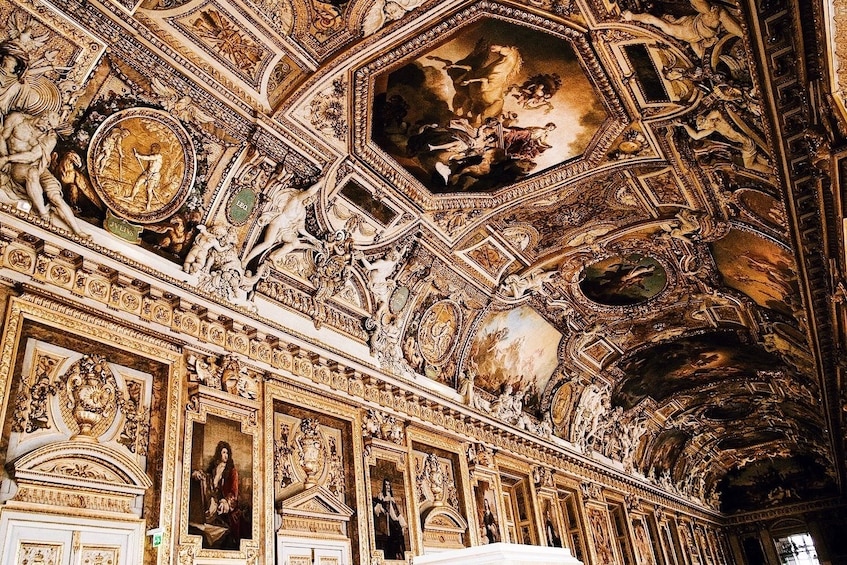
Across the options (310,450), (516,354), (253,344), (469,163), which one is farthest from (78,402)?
(516,354)

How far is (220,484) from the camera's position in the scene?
8.03 m

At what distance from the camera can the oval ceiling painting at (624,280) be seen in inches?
615

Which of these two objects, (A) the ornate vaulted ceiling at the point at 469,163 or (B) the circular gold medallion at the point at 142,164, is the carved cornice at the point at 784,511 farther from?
(B) the circular gold medallion at the point at 142,164

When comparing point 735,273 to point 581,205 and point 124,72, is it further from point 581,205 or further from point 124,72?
point 124,72

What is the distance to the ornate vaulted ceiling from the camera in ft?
26.2

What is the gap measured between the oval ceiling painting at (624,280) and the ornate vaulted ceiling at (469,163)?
3.3 inches

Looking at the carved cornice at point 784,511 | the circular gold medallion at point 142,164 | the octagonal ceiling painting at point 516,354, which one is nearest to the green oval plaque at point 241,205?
the circular gold medallion at point 142,164

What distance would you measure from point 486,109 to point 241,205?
4.33 m

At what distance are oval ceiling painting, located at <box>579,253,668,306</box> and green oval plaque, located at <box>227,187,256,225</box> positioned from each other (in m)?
9.11

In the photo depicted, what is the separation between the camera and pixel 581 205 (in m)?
13.0

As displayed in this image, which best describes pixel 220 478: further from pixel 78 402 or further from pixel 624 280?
pixel 624 280

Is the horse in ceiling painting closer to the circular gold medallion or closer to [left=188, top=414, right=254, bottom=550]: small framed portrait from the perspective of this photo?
the circular gold medallion

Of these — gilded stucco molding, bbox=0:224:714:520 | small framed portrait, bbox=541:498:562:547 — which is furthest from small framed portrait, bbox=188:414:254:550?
small framed portrait, bbox=541:498:562:547

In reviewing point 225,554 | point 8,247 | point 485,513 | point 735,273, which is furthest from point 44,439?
point 735,273
